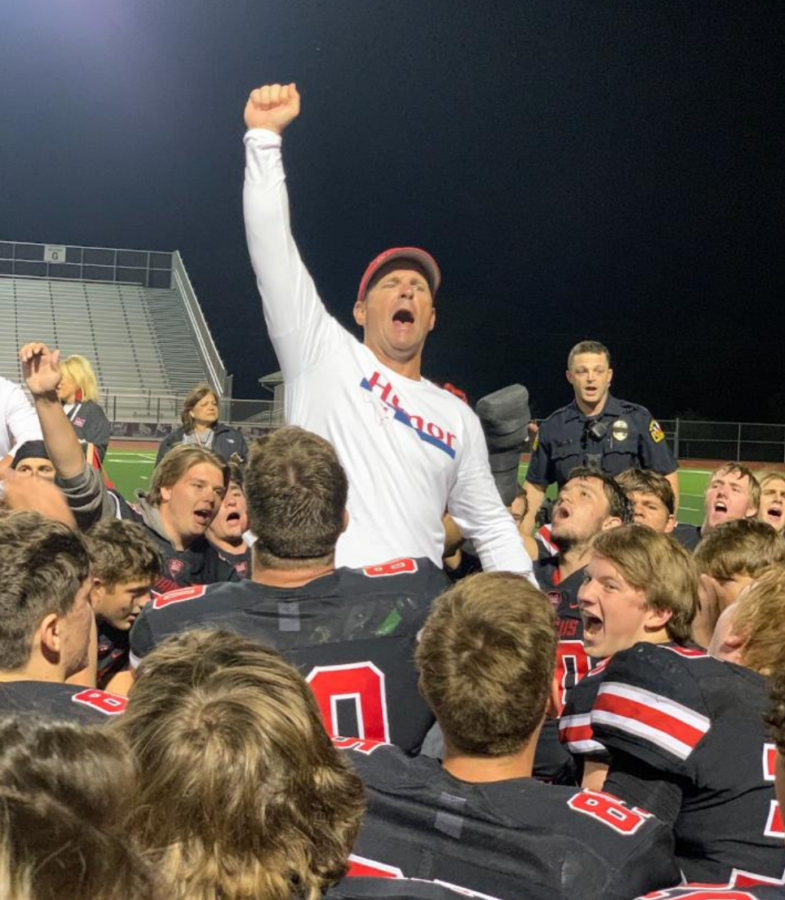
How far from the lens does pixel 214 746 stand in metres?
1.52

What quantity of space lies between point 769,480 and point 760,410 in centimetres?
3607

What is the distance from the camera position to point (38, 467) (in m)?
4.01

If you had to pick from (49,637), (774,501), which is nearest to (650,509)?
(774,501)

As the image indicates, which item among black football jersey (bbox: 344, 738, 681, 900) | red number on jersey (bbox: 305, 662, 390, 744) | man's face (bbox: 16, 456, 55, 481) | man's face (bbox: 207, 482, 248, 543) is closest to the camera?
black football jersey (bbox: 344, 738, 681, 900)

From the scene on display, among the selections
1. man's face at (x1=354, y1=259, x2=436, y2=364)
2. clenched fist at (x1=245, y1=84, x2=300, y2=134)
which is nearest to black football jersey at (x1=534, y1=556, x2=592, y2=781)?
man's face at (x1=354, y1=259, x2=436, y2=364)

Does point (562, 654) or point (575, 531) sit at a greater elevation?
point (575, 531)

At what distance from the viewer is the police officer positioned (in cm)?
651

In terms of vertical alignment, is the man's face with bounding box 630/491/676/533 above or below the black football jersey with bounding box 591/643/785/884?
above

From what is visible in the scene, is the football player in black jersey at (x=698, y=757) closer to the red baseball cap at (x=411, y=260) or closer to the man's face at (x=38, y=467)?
the red baseball cap at (x=411, y=260)

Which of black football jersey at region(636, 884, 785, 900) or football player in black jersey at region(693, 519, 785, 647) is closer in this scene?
black football jersey at region(636, 884, 785, 900)

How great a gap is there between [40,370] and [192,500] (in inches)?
44.6

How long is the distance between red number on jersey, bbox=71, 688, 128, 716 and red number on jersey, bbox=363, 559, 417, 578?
0.70m

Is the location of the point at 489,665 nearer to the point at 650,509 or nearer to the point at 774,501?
the point at 650,509

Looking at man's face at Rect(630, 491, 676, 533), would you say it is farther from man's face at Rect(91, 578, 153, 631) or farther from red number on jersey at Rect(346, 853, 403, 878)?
red number on jersey at Rect(346, 853, 403, 878)
